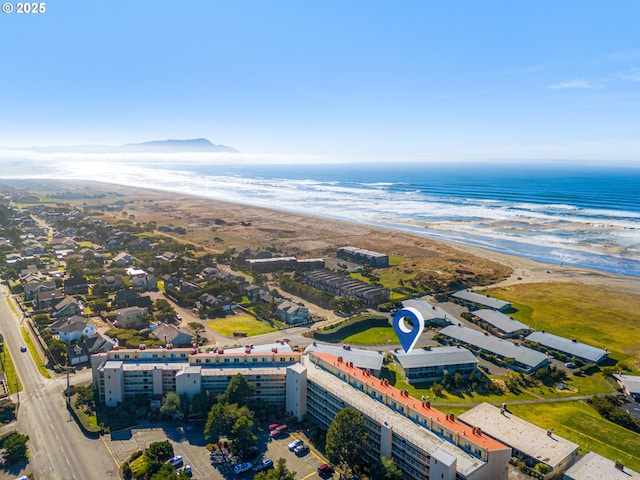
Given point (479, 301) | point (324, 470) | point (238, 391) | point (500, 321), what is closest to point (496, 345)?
point (500, 321)

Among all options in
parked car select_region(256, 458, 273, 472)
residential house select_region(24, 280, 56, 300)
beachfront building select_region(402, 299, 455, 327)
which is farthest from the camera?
residential house select_region(24, 280, 56, 300)

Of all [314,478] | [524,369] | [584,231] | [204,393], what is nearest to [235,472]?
[314,478]

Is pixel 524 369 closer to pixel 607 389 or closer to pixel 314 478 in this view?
pixel 607 389

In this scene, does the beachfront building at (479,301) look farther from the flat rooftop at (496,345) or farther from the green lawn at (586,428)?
the green lawn at (586,428)

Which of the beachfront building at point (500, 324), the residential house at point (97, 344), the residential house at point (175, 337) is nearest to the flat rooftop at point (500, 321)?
the beachfront building at point (500, 324)

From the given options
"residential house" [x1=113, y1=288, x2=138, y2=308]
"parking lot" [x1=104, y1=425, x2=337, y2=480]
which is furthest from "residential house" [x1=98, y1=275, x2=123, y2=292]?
"parking lot" [x1=104, y1=425, x2=337, y2=480]

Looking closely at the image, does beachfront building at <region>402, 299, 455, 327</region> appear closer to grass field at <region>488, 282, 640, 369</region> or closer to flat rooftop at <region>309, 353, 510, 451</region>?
grass field at <region>488, 282, 640, 369</region>
